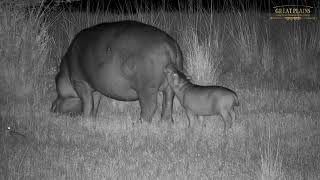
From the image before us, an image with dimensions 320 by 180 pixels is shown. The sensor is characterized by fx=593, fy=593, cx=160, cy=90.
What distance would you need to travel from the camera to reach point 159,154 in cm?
614

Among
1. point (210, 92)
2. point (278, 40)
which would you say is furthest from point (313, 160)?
point (278, 40)

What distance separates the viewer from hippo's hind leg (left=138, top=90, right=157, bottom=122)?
725cm

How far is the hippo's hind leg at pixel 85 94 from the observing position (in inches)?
308

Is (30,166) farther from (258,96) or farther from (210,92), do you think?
(258,96)

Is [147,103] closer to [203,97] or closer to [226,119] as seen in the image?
[203,97]

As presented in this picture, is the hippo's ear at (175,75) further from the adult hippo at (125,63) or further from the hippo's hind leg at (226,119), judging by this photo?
the hippo's hind leg at (226,119)

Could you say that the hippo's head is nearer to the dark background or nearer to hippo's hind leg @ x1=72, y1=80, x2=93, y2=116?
hippo's hind leg @ x1=72, y1=80, x2=93, y2=116

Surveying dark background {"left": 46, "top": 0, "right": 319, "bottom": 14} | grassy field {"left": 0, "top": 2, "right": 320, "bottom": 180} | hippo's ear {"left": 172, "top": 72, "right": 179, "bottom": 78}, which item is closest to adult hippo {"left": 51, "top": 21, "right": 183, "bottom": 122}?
hippo's ear {"left": 172, "top": 72, "right": 179, "bottom": 78}

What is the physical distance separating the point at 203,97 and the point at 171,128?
1.94 ft

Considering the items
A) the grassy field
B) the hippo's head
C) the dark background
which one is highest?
the dark background

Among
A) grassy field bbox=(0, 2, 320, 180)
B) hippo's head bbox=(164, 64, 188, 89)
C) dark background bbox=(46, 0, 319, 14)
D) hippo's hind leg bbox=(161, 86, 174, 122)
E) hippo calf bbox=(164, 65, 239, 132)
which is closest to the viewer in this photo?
grassy field bbox=(0, 2, 320, 180)

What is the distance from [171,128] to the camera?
287 inches

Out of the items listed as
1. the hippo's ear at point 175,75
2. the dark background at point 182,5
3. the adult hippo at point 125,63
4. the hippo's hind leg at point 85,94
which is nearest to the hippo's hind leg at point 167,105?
the adult hippo at point 125,63

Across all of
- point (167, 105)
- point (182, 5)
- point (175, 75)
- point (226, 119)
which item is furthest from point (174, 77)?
point (182, 5)
